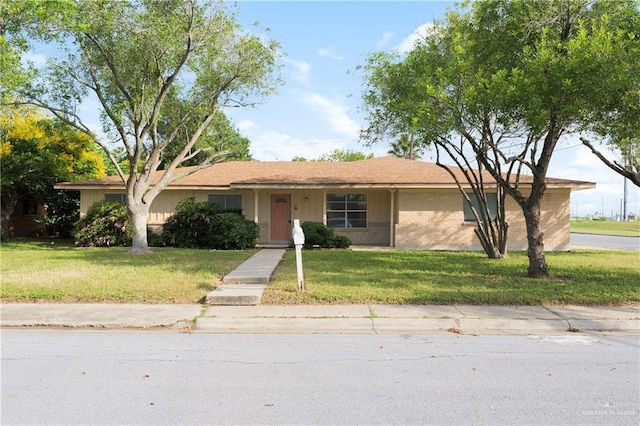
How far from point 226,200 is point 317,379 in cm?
1684

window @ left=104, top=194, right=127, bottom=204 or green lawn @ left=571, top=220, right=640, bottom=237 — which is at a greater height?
window @ left=104, top=194, right=127, bottom=204

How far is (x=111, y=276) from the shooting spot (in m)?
10.7

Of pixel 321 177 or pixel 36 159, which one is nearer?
pixel 321 177

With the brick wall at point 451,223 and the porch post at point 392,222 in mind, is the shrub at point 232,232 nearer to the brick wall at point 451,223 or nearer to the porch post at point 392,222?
the porch post at point 392,222

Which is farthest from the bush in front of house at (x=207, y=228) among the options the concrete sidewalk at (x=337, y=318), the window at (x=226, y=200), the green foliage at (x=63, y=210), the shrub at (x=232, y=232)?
the concrete sidewalk at (x=337, y=318)

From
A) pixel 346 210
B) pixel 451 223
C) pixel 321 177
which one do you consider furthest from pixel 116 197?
pixel 451 223

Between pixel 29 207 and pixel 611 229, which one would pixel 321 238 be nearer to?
pixel 29 207

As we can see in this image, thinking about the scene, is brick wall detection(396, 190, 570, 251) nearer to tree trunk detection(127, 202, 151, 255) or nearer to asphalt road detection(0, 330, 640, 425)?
tree trunk detection(127, 202, 151, 255)

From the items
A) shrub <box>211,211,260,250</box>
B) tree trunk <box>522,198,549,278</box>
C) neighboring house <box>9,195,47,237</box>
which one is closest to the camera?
tree trunk <box>522,198,549,278</box>

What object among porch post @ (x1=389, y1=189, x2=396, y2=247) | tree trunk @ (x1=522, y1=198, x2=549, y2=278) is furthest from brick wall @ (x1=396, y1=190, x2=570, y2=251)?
tree trunk @ (x1=522, y1=198, x2=549, y2=278)

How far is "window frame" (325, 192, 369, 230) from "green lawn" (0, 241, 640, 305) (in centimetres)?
544

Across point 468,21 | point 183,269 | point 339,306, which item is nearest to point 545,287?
point 339,306

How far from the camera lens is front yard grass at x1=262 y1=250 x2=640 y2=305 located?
8.63 m

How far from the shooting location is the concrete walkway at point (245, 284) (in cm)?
845
